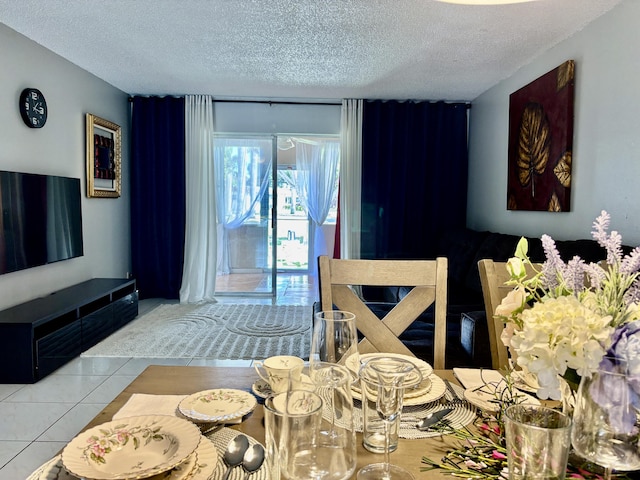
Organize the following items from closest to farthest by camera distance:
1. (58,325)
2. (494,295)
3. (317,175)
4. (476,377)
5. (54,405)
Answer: (476,377) < (494,295) < (54,405) < (58,325) < (317,175)

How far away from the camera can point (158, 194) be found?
564 cm

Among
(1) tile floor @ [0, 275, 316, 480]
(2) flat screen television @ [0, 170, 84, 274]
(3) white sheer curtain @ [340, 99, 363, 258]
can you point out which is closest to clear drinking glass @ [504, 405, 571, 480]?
(1) tile floor @ [0, 275, 316, 480]

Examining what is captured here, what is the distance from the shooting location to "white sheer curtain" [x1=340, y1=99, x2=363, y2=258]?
5.59 meters

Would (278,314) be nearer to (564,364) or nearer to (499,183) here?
(499,183)

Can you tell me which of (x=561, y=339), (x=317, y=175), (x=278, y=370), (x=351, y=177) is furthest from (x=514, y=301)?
(x=317, y=175)

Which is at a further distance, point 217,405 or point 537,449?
point 217,405

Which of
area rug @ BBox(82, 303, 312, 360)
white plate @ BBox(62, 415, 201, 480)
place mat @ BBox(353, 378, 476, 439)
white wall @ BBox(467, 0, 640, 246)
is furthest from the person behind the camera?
area rug @ BBox(82, 303, 312, 360)

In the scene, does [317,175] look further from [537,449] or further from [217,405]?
[537,449]

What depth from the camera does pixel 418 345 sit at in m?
2.56

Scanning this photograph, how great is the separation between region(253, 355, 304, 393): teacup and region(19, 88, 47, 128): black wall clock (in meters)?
3.52

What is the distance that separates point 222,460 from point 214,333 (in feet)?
11.5

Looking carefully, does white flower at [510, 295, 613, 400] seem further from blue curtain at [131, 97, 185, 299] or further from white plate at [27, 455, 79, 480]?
blue curtain at [131, 97, 185, 299]

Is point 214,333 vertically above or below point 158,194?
below

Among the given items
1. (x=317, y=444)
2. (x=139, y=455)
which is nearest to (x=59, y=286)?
(x=139, y=455)
